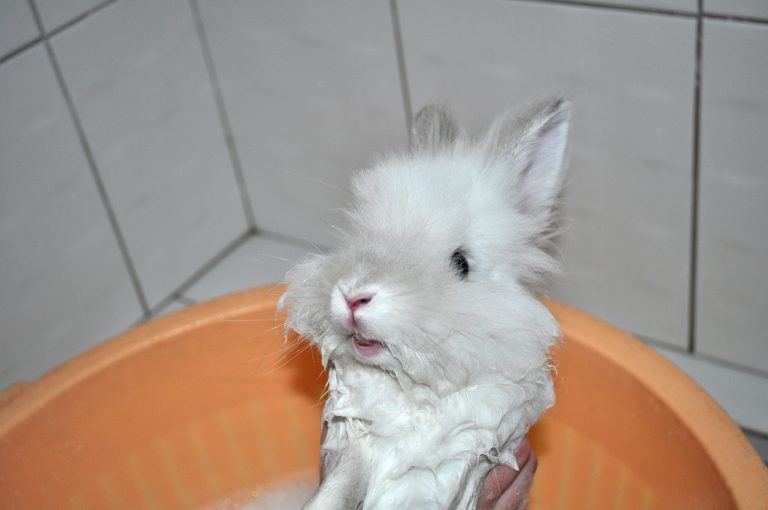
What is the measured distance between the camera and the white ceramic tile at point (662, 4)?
101cm

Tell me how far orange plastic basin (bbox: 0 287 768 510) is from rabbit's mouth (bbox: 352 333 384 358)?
8.9 inches

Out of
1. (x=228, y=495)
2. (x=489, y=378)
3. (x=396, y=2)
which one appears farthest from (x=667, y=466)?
(x=396, y=2)

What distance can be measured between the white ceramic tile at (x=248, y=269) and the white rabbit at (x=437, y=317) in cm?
70

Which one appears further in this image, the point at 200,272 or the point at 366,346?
the point at 200,272

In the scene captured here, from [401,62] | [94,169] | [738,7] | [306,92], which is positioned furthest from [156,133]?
[738,7]

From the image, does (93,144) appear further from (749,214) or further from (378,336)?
(749,214)

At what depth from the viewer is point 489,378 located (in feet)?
2.70

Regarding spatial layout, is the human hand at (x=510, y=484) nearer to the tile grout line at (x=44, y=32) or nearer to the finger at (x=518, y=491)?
the finger at (x=518, y=491)

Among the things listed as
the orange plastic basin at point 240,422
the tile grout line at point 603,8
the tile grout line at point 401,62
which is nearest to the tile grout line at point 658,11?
the tile grout line at point 603,8

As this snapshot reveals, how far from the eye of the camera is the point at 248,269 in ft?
5.24

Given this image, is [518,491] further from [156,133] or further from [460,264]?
[156,133]

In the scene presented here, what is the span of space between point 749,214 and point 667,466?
1.19 feet

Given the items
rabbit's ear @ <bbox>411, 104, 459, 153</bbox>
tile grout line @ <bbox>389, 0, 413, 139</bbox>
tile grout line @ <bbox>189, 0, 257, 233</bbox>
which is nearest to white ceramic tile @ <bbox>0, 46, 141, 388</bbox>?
tile grout line @ <bbox>189, 0, 257, 233</bbox>

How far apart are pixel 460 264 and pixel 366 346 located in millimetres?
121
